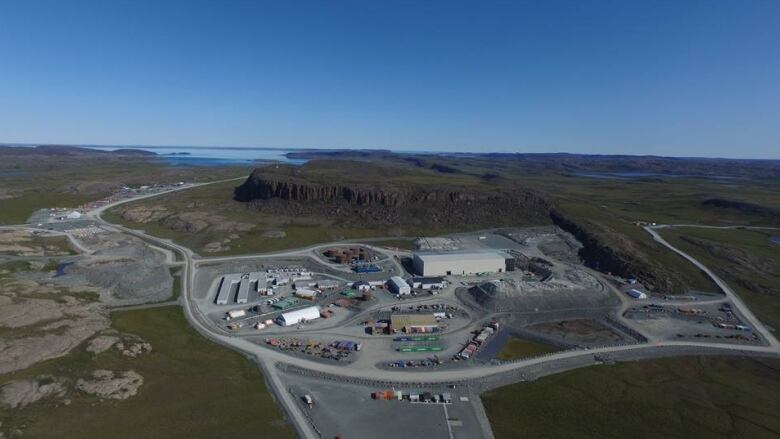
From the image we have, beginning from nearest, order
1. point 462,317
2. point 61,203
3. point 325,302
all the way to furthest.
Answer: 1. point 462,317
2. point 325,302
3. point 61,203

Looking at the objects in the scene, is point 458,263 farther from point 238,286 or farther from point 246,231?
point 246,231

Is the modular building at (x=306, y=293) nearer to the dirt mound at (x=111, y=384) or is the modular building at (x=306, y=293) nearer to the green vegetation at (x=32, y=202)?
the dirt mound at (x=111, y=384)

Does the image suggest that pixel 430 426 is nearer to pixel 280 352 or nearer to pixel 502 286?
pixel 280 352

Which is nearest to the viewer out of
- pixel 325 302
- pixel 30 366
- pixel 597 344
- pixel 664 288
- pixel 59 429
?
pixel 59 429

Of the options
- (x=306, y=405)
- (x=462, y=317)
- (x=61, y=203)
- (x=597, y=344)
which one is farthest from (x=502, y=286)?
(x=61, y=203)

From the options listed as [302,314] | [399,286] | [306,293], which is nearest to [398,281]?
[399,286]

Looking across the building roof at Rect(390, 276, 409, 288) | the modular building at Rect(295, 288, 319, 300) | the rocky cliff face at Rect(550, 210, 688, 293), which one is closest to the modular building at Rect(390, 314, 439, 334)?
the building roof at Rect(390, 276, 409, 288)

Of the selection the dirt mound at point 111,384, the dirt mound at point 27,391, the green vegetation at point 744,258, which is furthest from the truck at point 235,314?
the green vegetation at point 744,258

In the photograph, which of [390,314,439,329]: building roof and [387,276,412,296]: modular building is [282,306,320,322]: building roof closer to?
[390,314,439,329]: building roof
